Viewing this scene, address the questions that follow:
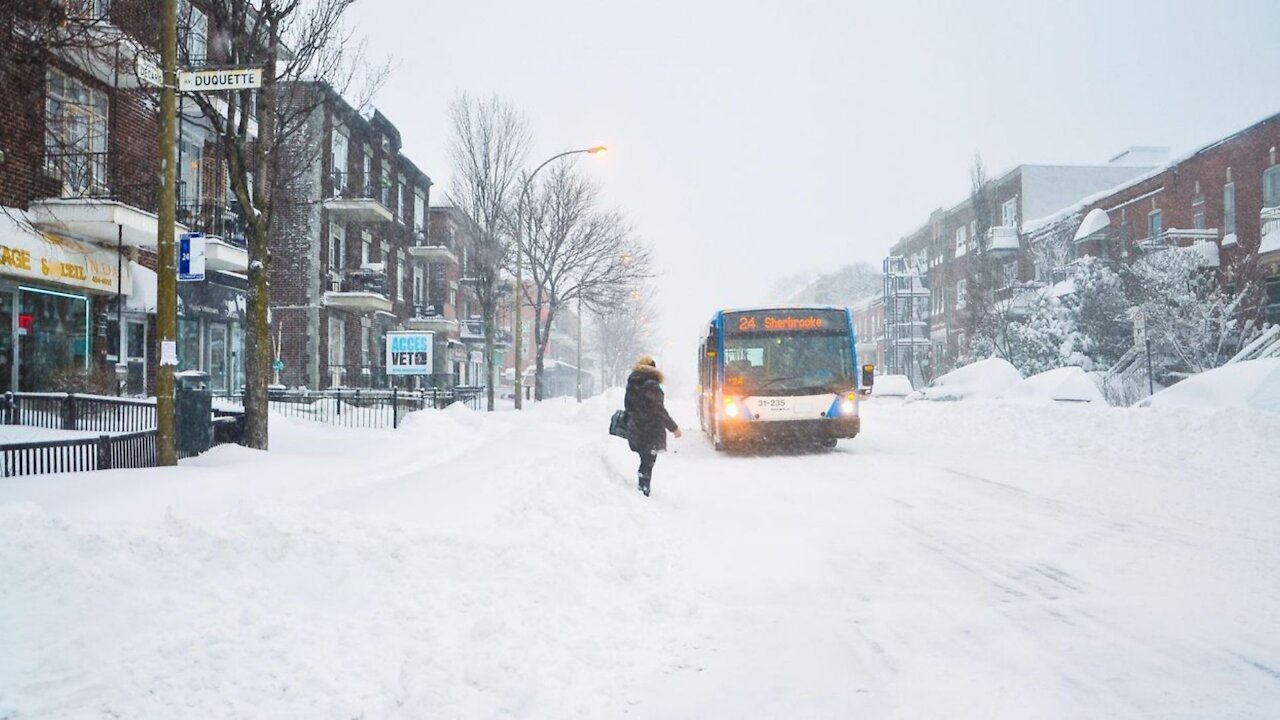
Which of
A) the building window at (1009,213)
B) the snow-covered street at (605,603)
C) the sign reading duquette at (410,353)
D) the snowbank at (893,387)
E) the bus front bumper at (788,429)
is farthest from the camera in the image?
the building window at (1009,213)

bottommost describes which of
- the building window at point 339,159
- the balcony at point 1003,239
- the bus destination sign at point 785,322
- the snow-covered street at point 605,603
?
the snow-covered street at point 605,603

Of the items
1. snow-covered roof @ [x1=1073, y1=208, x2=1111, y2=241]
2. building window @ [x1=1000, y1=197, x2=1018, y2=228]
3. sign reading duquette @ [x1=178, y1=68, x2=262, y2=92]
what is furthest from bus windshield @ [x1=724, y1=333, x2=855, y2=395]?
building window @ [x1=1000, y1=197, x2=1018, y2=228]

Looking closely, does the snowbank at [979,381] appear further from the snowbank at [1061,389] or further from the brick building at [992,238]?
the brick building at [992,238]

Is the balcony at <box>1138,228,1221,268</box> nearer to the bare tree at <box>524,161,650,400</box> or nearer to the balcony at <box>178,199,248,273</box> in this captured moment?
the bare tree at <box>524,161,650,400</box>

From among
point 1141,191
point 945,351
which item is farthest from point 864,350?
point 1141,191

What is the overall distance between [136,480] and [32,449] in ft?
4.27

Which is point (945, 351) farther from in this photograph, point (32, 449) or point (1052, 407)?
point (32, 449)

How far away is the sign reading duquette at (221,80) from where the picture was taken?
911 centimetres

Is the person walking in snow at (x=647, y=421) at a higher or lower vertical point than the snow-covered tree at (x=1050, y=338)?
lower

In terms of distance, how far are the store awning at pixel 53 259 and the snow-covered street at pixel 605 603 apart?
812cm

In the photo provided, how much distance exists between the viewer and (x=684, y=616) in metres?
5.27

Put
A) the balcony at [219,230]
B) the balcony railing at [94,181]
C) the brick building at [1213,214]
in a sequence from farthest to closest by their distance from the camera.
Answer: the brick building at [1213,214], the balcony at [219,230], the balcony railing at [94,181]

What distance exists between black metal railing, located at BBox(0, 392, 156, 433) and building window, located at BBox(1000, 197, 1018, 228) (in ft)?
148

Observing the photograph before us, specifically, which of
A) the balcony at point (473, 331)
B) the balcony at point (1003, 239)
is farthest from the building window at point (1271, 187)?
the balcony at point (473, 331)
